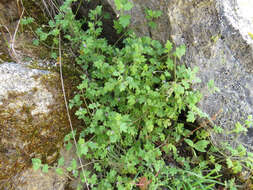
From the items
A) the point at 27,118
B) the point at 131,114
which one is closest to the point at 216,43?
the point at 131,114

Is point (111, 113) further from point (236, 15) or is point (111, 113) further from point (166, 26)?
point (236, 15)

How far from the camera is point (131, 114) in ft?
7.39

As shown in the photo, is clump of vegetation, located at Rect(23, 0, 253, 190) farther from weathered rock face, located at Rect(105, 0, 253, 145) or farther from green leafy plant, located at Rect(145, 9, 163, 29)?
weathered rock face, located at Rect(105, 0, 253, 145)

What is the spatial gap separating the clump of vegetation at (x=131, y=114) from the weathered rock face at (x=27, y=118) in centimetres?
17

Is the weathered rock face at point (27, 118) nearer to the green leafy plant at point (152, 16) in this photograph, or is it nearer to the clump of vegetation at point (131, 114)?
the clump of vegetation at point (131, 114)

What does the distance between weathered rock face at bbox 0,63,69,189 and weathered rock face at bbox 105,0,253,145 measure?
1.24m

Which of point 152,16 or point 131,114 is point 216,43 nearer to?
point 152,16

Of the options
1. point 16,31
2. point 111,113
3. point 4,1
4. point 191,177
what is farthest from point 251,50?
point 4,1

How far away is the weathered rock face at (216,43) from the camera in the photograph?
7.42 ft

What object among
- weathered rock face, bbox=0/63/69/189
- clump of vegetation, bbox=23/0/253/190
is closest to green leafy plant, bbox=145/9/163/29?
clump of vegetation, bbox=23/0/253/190

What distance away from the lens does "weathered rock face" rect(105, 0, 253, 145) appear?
2262 millimetres

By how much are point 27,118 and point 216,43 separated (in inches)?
85.2

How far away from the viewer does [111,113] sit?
2082 millimetres

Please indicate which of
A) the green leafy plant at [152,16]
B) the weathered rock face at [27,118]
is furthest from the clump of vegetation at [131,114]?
the weathered rock face at [27,118]
